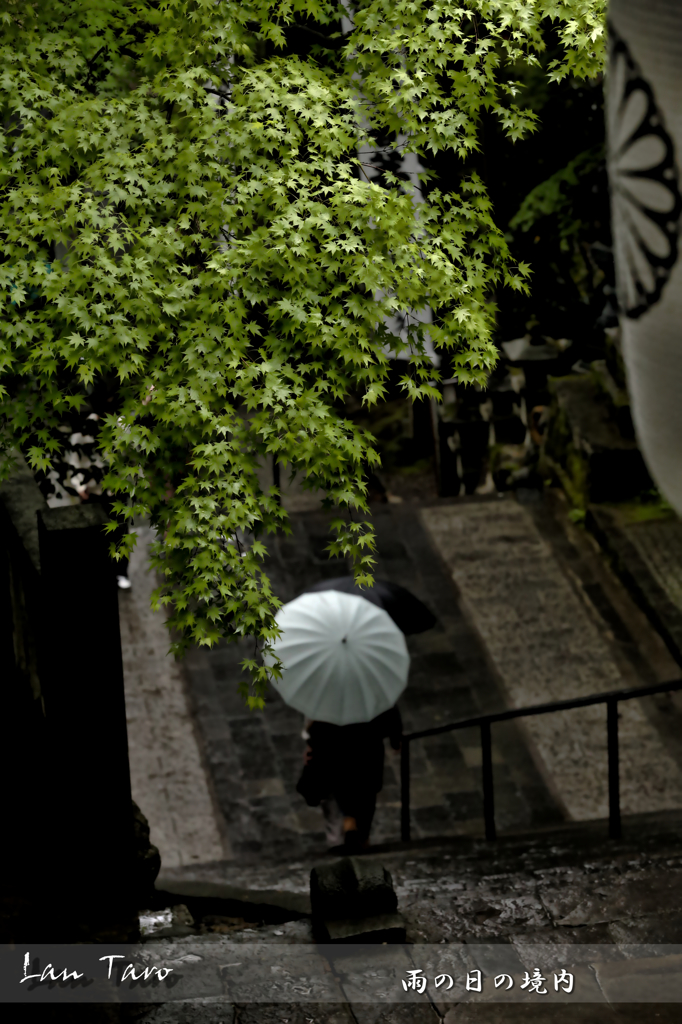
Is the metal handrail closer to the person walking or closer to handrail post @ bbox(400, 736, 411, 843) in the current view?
handrail post @ bbox(400, 736, 411, 843)

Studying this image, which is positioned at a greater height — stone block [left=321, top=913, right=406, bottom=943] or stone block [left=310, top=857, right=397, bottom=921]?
stone block [left=310, top=857, right=397, bottom=921]

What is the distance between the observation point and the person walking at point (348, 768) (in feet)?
25.5

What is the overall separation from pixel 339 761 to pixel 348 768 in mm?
78

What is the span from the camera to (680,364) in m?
3.12

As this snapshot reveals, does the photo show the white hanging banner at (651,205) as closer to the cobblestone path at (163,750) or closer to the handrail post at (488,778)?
the handrail post at (488,778)

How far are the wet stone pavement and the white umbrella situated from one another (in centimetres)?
120

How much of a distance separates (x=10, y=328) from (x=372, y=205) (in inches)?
70.6

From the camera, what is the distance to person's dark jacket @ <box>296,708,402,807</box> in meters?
7.75

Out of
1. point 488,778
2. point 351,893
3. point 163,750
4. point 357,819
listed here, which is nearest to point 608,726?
point 488,778

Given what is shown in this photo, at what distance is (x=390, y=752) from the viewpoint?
10930mm

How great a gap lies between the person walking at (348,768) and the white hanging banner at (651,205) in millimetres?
4705

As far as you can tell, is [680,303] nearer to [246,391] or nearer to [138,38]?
[246,391]

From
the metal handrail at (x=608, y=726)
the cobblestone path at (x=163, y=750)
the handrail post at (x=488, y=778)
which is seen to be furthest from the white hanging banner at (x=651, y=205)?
the cobblestone path at (x=163, y=750)

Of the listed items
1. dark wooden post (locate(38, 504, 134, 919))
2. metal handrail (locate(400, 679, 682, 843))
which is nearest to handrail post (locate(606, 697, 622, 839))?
metal handrail (locate(400, 679, 682, 843))
